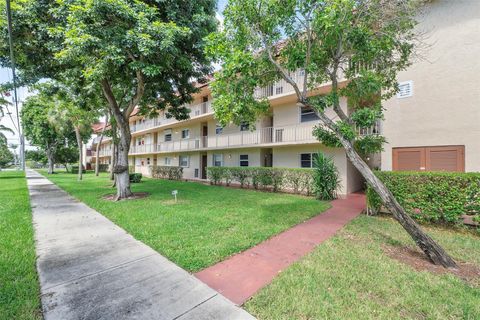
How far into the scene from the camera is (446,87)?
8594 mm

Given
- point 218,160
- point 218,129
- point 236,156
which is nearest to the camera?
point 236,156

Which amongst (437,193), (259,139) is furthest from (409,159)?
(259,139)

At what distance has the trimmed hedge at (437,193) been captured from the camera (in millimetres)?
5688

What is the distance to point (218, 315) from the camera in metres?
2.66

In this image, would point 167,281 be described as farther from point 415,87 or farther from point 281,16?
point 415,87

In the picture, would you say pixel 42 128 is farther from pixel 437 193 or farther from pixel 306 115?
pixel 437 193

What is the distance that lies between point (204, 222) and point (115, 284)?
323 cm

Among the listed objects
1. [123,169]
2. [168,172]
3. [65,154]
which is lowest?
[168,172]

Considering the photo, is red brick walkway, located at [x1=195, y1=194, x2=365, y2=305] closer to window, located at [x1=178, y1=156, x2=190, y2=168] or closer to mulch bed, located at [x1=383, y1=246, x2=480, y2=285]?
mulch bed, located at [x1=383, y1=246, x2=480, y2=285]

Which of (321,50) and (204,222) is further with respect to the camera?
(204,222)

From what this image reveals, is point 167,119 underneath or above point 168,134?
above

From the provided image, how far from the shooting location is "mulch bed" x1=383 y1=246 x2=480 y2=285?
147 inches

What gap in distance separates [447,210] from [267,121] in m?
11.3

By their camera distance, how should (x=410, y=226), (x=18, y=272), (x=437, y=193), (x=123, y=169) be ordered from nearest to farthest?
(x=18, y=272) < (x=410, y=226) < (x=437, y=193) < (x=123, y=169)
